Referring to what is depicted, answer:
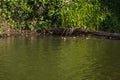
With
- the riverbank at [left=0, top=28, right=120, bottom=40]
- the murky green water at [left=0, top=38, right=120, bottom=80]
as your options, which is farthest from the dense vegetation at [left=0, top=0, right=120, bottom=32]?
the murky green water at [left=0, top=38, right=120, bottom=80]

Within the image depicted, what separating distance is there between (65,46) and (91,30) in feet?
33.2

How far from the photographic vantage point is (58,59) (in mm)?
28953

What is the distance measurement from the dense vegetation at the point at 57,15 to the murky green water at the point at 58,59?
6791 mm

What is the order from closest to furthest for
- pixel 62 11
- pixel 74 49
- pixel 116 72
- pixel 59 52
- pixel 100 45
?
pixel 116 72, pixel 59 52, pixel 74 49, pixel 100 45, pixel 62 11

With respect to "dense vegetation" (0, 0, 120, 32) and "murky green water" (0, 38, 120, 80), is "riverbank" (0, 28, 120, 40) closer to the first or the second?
"dense vegetation" (0, 0, 120, 32)

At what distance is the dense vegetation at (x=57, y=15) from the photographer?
47684mm

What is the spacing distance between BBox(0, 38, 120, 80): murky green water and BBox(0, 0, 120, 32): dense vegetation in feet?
22.3

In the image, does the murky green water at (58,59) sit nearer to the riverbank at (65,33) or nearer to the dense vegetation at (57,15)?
the riverbank at (65,33)

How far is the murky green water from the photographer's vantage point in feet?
76.9

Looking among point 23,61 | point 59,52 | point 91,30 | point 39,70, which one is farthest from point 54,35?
point 39,70

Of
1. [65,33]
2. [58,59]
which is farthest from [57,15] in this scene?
[58,59]

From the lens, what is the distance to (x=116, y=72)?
24.8 meters

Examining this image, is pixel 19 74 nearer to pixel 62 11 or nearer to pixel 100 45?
pixel 100 45

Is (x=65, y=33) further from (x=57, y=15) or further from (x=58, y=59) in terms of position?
(x=58, y=59)
